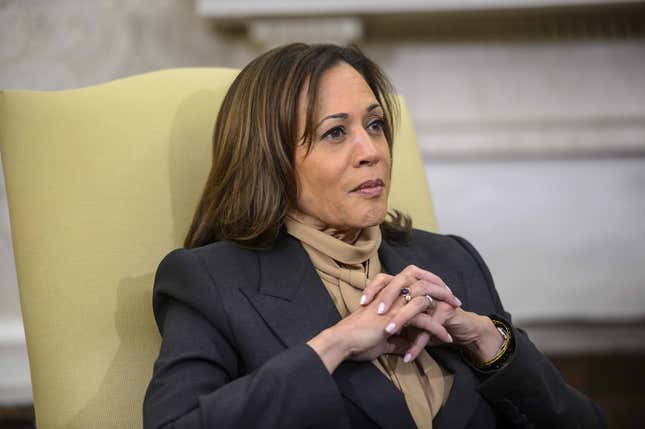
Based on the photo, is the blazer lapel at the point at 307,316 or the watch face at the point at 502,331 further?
the watch face at the point at 502,331

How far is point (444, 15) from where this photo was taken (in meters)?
2.67

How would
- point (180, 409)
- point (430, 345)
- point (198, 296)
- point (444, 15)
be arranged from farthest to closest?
point (444, 15) < point (430, 345) < point (198, 296) < point (180, 409)

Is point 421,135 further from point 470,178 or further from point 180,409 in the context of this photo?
point 180,409

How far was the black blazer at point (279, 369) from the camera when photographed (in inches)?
40.8

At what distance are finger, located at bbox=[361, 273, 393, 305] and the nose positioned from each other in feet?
0.68

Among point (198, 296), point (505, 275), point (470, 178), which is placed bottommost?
point (505, 275)

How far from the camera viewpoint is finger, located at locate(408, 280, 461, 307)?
3.87 feet

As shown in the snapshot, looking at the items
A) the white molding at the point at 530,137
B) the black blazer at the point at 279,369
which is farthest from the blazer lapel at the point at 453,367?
the white molding at the point at 530,137

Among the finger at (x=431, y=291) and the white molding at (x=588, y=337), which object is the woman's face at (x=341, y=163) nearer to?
the finger at (x=431, y=291)

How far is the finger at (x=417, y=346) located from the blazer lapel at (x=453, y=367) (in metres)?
0.09

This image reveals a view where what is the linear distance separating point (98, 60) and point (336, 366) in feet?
6.42

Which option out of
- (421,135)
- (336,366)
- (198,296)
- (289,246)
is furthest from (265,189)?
(421,135)

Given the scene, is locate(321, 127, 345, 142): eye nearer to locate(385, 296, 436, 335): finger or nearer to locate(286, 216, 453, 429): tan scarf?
locate(286, 216, 453, 429): tan scarf

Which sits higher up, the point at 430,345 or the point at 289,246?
the point at 289,246
